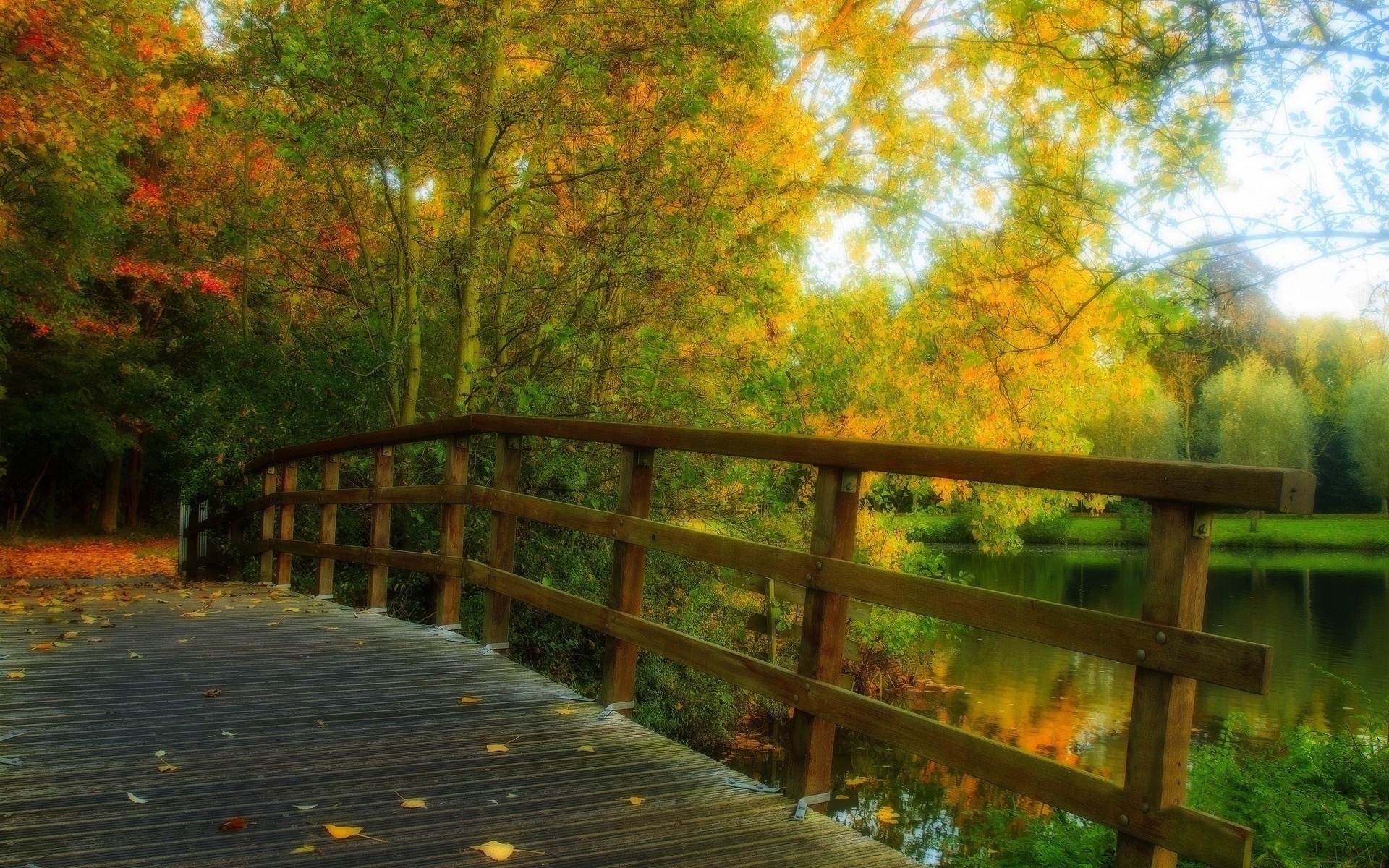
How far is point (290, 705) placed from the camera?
4312mm

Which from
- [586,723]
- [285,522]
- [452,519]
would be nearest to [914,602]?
[586,723]

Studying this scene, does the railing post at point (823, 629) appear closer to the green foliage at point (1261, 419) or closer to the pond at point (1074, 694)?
the pond at point (1074, 694)

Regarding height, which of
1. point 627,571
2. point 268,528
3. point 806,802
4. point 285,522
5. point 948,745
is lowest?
point 268,528

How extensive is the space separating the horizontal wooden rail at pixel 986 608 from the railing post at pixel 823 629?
0.19 ft

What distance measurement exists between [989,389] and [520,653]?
7.78m

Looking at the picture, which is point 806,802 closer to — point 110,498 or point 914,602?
point 914,602

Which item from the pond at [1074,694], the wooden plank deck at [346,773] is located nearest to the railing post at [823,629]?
the wooden plank deck at [346,773]

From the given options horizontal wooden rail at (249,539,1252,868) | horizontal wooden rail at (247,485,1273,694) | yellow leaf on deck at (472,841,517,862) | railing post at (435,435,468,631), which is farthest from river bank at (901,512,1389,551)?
yellow leaf on deck at (472,841,517,862)

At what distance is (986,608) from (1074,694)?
15.6m

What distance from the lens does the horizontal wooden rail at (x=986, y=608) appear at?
2.20 m

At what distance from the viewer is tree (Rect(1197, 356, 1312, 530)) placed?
42625mm

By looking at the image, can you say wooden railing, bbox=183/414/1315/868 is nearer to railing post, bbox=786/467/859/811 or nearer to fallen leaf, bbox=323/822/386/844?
railing post, bbox=786/467/859/811

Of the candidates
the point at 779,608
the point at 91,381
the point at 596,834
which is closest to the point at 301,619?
the point at 596,834

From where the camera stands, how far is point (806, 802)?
130 inches
